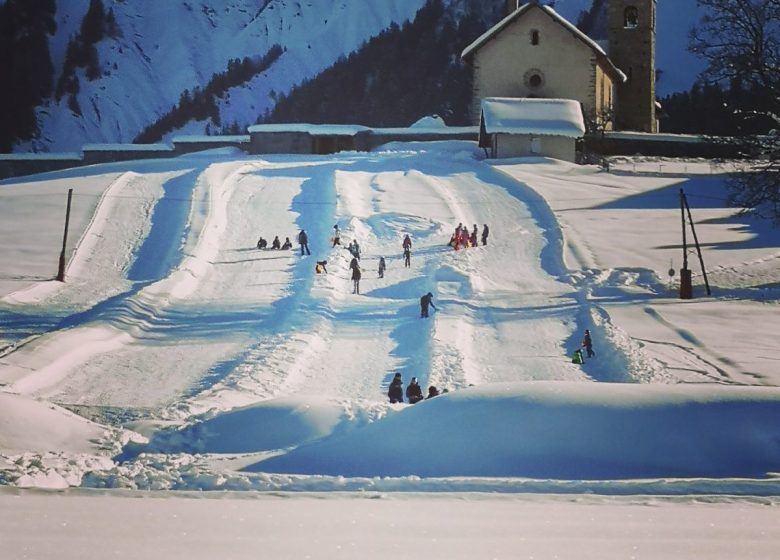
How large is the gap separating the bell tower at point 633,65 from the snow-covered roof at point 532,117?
14474 mm

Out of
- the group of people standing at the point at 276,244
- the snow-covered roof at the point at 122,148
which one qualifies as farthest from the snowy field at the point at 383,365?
the snow-covered roof at the point at 122,148

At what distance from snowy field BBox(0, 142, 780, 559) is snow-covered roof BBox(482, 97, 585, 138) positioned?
239 centimetres

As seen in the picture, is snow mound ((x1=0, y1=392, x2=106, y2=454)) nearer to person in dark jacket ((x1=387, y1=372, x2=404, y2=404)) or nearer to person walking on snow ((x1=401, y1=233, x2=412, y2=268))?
person in dark jacket ((x1=387, y1=372, x2=404, y2=404))

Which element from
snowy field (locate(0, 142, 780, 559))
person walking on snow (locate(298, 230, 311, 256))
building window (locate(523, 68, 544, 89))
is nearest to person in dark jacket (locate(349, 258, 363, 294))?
snowy field (locate(0, 142, 780, 559))

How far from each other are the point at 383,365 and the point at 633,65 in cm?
5609

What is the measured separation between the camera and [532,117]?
200ft

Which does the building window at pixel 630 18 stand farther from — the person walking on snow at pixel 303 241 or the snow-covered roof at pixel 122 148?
the person walking on snow at pixel 303 241

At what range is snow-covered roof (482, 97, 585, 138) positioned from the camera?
60094mm

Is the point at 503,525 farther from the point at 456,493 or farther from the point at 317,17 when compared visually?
the point at 317,17

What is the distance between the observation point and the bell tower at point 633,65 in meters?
76.2

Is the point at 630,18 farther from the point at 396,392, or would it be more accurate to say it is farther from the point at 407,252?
the point at 396,392

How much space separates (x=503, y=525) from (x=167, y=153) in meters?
64.3

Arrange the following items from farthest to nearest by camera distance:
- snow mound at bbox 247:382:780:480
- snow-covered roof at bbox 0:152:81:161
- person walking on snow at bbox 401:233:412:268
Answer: snow-covered roof at bbox 0:152:81:161
person walking on snow at bbox 401:233:412:268
snow mound at bbox 247:382:780:480

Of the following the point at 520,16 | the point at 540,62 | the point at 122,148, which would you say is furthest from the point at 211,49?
the point at 540,62
